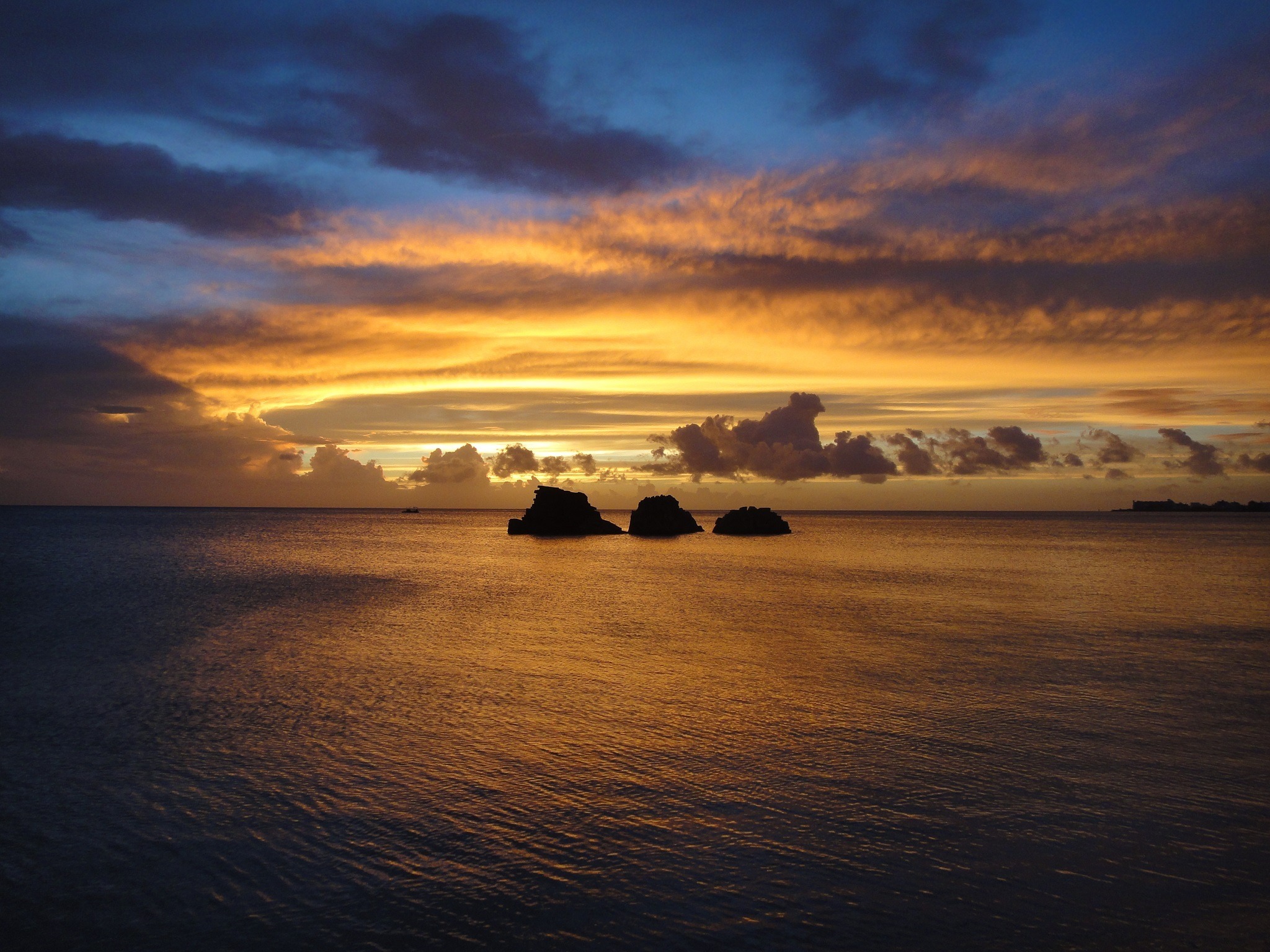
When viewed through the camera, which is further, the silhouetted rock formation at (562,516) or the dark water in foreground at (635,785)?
the silhouetted rock formation at (562,516)

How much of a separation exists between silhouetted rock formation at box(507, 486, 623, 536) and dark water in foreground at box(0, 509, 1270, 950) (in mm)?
101872

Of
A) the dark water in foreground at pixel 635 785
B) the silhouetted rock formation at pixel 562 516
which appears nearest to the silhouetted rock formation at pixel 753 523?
the silhouetted rock formation at pixel 562 516

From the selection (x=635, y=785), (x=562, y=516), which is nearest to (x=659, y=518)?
(x=562, y=516)

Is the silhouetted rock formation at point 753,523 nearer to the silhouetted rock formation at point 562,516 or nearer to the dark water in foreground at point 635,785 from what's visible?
the silhouetted rock formation at point 562,516

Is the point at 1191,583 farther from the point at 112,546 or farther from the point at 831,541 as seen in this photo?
the point at 112,546

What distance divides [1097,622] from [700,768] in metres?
29.4

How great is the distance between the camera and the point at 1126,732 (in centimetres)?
1700

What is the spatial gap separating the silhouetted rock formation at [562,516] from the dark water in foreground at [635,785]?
334 ft

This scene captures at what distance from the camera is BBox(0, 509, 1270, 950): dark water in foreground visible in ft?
30.2

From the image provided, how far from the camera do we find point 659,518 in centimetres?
14400

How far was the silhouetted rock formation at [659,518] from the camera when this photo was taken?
144m

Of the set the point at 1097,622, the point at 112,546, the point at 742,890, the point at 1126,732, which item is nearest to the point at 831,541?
the point at 1097,622

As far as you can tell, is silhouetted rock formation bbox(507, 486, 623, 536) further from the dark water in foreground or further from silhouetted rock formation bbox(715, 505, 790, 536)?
the dark water in foreground

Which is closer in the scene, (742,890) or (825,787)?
(742,890)
